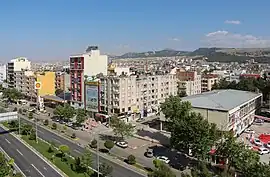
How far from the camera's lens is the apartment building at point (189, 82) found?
85.2 m

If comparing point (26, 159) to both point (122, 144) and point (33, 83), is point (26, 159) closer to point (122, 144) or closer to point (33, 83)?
point (122, 144)

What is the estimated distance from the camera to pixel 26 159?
131 feet

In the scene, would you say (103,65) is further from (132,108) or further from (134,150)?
(134,150)

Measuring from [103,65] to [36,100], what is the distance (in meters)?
23.5

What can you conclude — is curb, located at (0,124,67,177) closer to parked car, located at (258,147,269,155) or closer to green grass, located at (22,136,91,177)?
green grass, located at (22,136,91,177)

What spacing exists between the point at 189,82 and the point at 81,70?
31928 millimetres

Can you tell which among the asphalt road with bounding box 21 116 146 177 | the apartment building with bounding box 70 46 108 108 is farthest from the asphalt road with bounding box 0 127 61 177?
the apartment building with bounding box 70 46 108 108

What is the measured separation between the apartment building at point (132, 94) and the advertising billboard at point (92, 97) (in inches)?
62.5

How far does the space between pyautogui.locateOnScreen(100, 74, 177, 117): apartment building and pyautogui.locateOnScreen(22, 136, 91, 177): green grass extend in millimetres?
16814

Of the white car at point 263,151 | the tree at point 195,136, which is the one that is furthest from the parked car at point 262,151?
the tree at point 195,136

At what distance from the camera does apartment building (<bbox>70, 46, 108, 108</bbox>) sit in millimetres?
67812

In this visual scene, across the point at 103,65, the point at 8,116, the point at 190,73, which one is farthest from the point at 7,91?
the point at 190,73

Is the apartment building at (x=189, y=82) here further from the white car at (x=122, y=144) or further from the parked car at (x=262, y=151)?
the parked car at (x=262, y=151)

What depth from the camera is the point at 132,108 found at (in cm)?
6397
